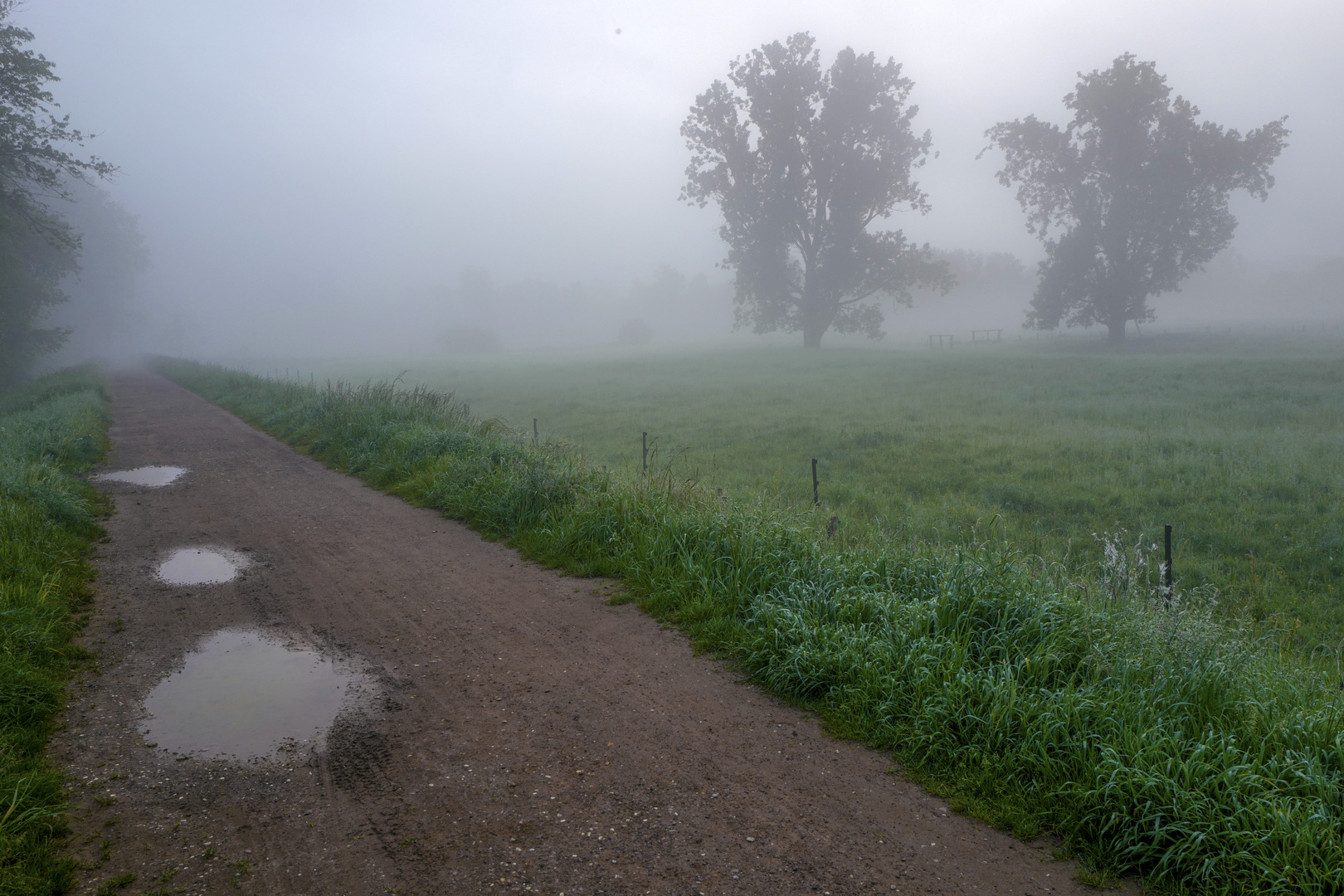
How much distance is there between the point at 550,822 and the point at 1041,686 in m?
2.90

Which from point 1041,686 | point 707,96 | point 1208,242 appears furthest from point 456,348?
point 1041,686

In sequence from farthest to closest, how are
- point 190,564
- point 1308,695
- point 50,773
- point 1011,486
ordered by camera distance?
point 1011,486
point 190,564
point 1308,695
point 50,773

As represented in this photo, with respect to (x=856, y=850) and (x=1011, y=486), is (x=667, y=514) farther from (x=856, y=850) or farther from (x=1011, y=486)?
(x=1011, y=486)

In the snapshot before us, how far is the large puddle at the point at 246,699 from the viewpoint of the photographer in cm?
413

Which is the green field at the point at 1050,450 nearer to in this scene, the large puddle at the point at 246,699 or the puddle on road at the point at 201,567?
the large puddle at the point at 246,699

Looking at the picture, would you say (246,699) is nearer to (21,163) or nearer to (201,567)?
(201,567)

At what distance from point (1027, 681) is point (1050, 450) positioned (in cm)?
1176

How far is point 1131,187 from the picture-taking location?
1642 inches

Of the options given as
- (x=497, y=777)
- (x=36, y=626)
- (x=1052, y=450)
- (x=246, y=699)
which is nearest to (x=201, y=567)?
(x=36, y=626)

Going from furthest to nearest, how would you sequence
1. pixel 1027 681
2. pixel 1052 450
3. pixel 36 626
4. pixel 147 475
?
pixel 1052 450 < pixel 147 475 < pixel 36 626 < pixel 1027 681

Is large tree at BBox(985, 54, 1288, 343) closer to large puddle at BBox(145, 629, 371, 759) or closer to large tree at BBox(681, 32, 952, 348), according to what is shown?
large tree at BBox(681, 32, 952, 348)

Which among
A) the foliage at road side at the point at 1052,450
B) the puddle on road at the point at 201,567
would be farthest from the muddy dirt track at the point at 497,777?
the foliage at road side at the point at 1052,450

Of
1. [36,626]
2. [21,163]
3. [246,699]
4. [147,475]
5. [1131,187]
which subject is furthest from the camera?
[1131,187]

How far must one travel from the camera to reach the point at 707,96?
4631 cm
